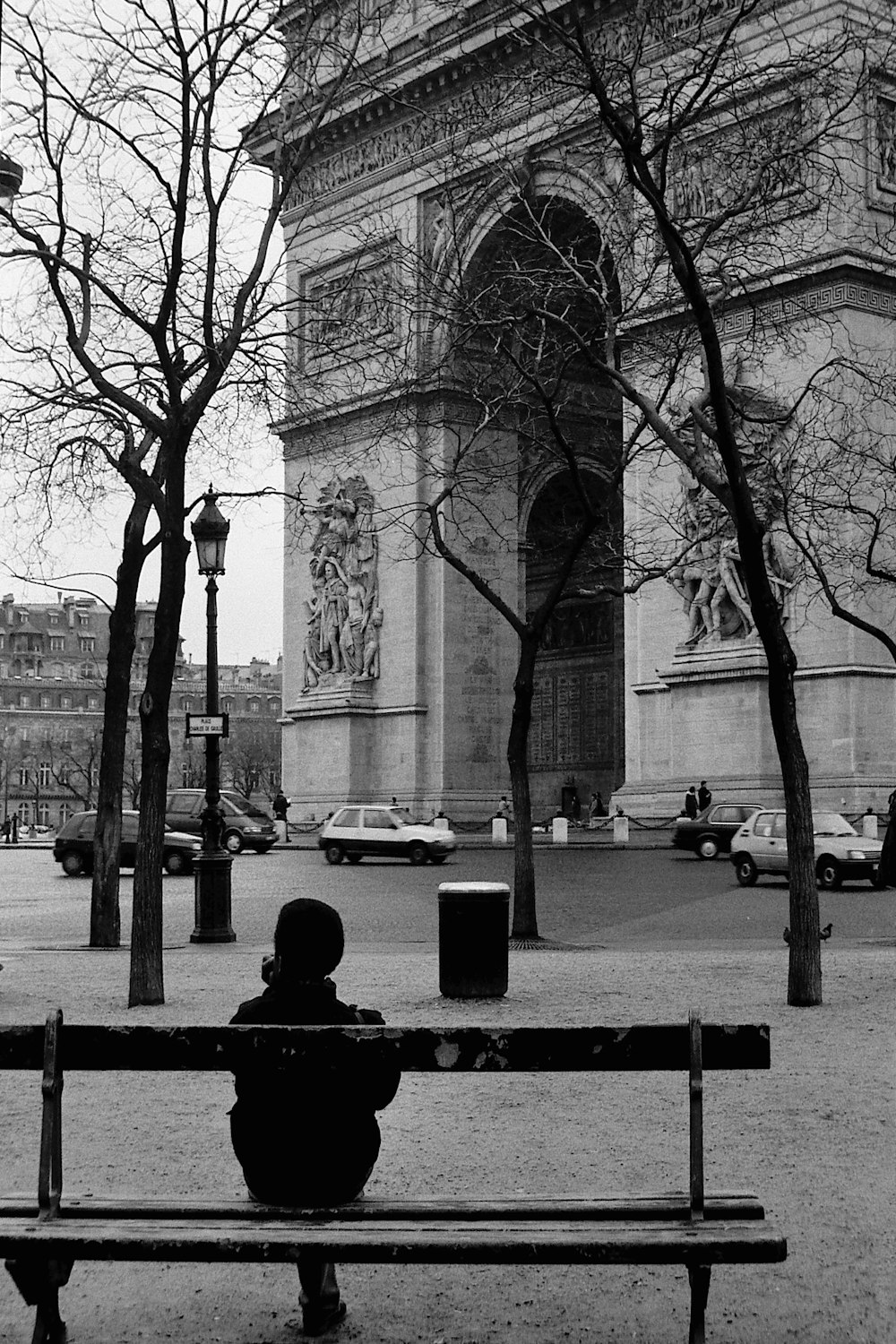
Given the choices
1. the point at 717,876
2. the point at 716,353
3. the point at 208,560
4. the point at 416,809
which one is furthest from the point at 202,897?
the point at 416,809

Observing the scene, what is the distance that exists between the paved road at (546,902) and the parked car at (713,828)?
1.09ft

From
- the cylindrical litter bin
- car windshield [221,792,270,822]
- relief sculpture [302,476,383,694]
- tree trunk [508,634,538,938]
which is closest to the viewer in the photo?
the cylindrical litter bin

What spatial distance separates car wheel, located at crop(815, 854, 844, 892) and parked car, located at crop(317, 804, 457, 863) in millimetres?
10339

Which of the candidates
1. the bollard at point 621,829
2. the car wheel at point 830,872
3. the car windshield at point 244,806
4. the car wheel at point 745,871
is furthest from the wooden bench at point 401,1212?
the car windshield at point 244,806

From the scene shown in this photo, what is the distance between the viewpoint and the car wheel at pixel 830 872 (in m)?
27.1

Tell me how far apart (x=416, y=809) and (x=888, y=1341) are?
119ft

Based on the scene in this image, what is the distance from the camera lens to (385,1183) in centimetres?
718

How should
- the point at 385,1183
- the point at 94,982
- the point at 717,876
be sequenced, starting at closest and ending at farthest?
the point at 385,1183 < the point at 94,982 < the point at 717,876

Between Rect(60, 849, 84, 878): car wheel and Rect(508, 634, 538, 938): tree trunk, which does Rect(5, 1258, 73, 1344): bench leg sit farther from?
Rect(60, 849, 84, 878): car wheel

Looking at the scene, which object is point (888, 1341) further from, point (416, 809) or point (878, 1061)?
point (416, 809)

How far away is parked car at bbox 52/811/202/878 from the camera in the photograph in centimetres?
3516

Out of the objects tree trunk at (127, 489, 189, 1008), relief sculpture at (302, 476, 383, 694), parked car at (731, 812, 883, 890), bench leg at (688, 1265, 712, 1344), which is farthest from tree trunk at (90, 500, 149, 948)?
relief sculpture at (302, 476, 383, 694)

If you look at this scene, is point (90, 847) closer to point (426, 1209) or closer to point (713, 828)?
point (713, 828)

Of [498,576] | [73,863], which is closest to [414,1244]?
[73,863]
